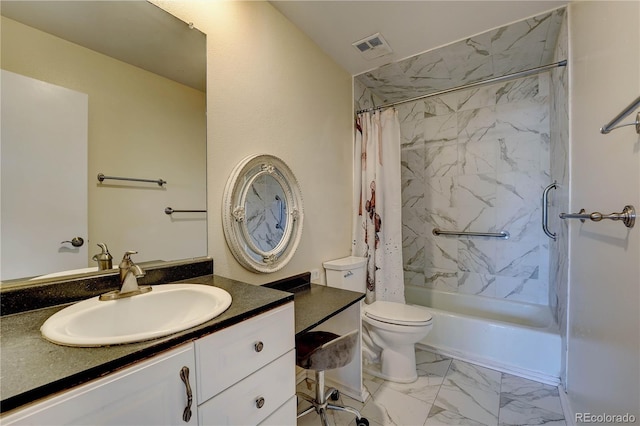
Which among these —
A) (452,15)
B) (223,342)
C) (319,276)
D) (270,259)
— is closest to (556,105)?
(452,15)

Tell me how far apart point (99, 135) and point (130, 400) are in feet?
3.06

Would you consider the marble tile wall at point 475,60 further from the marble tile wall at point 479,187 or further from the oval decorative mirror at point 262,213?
the oval decorative mirror at point 262,213

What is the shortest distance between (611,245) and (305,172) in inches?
63.0

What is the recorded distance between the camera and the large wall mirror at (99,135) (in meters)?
0.84

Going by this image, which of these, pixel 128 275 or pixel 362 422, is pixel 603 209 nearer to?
pixel 362 422

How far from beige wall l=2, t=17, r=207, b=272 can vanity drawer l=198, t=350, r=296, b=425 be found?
2.20 ft

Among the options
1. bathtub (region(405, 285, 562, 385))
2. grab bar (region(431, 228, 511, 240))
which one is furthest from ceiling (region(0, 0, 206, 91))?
grab bar (region(431, 228, 511, 240))

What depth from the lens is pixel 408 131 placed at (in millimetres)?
3129

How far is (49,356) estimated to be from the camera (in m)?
0.57

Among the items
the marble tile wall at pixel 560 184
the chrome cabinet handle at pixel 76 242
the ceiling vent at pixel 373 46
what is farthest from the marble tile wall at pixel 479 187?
the chrome cabinet handle at pixel 76 242

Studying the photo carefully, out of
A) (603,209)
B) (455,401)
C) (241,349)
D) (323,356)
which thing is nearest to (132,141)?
(241,349)

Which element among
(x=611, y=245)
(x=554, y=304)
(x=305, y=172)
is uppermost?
(x=305, y=172)

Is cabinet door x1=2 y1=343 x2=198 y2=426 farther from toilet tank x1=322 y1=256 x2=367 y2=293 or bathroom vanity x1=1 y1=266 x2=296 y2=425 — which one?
toilet tank x1=322 y1=256 x2=367 y2=293

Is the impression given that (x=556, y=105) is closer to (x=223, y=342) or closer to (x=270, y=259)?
(x=270, y=259)
